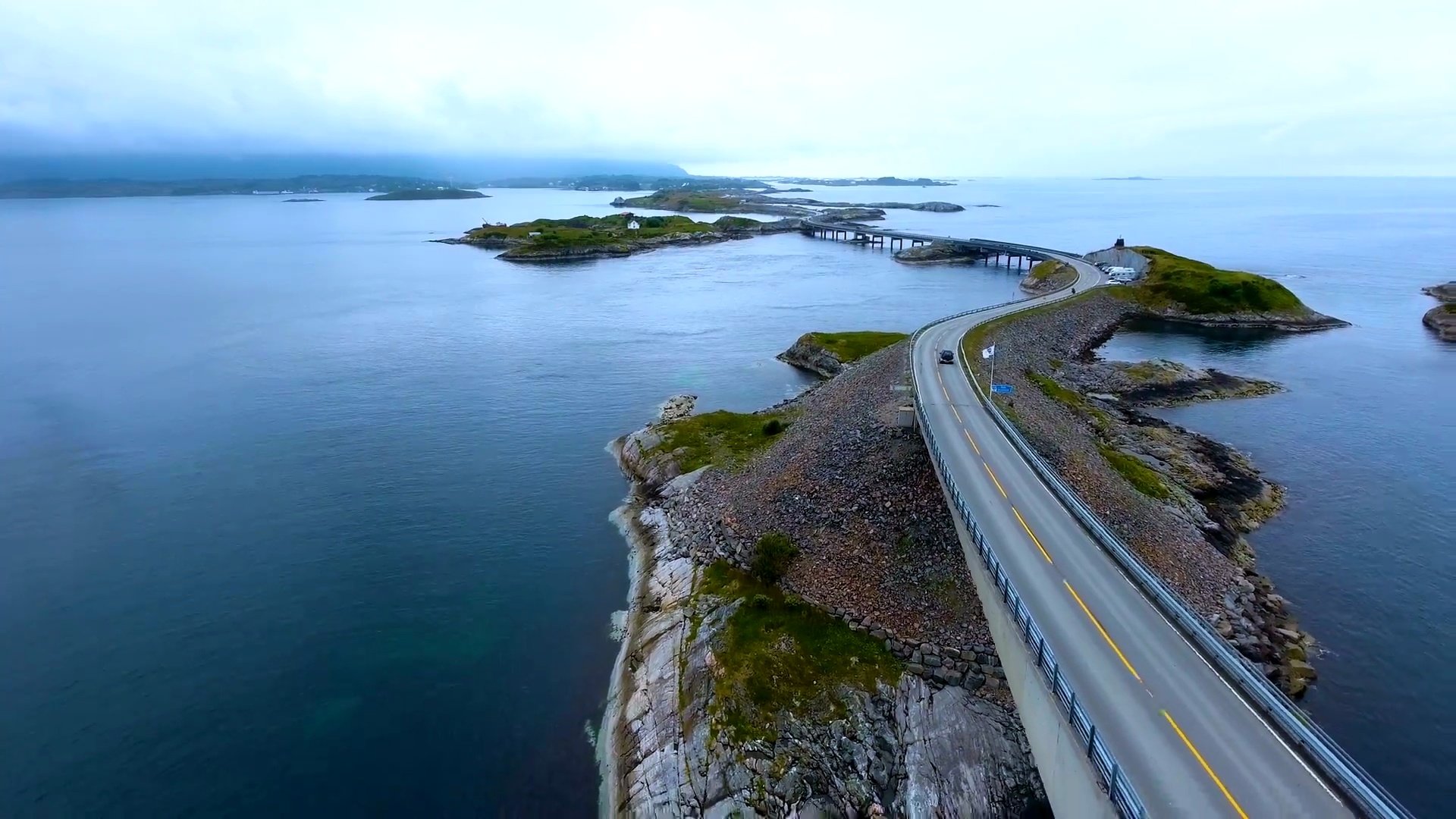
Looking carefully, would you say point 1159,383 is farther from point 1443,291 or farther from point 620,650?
point 1443,291

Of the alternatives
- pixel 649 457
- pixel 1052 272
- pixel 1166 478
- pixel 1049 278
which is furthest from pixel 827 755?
pixel 1052 272

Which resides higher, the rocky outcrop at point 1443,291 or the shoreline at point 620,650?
the rocky outcrop at point 1443,291

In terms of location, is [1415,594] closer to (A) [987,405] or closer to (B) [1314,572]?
(B) [1314,572]

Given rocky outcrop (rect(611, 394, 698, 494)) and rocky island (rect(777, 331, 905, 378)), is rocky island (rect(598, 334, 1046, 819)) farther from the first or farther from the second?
rocky island (rect(777, 331, 905, 378))

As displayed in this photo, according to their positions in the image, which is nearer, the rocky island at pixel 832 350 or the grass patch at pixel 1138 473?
the grass patch at pixel 1138 473

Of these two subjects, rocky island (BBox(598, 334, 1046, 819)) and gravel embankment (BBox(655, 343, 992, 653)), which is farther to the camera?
gravel embankment (BBox(655, 343, 992, 653))

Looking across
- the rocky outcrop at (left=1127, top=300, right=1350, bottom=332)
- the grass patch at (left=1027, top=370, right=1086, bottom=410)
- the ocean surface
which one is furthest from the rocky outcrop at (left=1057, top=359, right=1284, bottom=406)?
the rocky outcrop at (left=1127, top=300, right=1350, bottom=332)

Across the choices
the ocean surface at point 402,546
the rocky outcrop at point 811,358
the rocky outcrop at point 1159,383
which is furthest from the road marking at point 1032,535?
the rocky outcrop at point 811,358

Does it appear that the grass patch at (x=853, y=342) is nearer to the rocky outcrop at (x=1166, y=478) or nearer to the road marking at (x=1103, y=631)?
the rocky outcrop at (x=1166, y=478)
